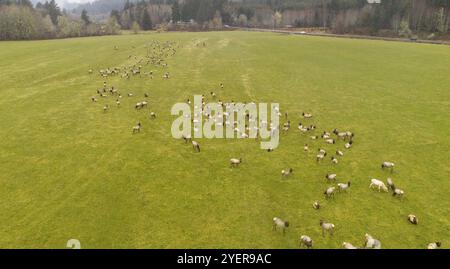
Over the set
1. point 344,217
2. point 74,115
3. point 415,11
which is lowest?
point 344,217

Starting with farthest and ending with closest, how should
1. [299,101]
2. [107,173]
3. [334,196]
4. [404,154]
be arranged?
[299,101], [404,154], [107,173], [334,196]

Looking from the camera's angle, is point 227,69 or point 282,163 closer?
point 282,163

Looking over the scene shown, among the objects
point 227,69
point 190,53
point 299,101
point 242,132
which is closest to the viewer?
point 242,132

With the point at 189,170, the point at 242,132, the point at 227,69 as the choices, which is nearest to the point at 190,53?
the point at 227,69

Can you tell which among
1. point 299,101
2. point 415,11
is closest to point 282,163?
point 299,101

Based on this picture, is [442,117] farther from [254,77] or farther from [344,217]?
[254,77]

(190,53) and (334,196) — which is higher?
(190,53)
